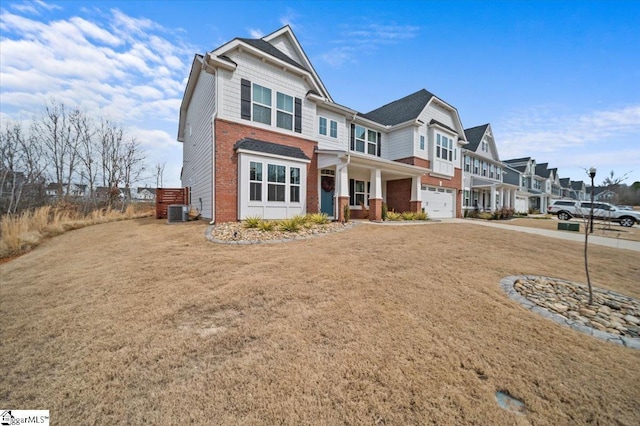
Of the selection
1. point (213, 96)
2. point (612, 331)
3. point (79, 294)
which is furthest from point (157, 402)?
point (213, 96)

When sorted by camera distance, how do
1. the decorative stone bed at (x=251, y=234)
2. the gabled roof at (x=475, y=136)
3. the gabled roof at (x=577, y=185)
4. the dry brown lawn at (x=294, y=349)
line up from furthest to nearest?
the gabled roof at (x=577, y=185) → the gabled roof at (x=475, y=136) → the decorative stone bed at (x=251, y=234) → the dry brown lawn at (x=294, y=349)

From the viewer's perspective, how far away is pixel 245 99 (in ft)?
34.8

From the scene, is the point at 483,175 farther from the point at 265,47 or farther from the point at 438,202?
the point at 265,47

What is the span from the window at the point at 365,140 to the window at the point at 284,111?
5.67m

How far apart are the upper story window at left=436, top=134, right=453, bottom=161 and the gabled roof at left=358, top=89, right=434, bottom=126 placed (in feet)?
9.40

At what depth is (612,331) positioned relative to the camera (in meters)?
3.41

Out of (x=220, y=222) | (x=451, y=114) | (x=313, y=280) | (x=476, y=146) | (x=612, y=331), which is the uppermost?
(x=451, y=114)

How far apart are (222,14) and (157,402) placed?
13054 mm

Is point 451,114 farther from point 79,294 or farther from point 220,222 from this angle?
point 79,294

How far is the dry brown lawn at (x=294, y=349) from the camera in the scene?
1.99 m

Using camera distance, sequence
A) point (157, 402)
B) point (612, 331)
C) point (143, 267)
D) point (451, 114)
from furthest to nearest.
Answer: point (451, 114) < point (143, 267) < point (612, 331) < point (157, 402)

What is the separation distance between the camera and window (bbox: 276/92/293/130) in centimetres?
1170

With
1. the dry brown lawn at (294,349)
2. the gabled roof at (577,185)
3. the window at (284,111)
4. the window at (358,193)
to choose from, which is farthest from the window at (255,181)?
the gabled roof at (577,185)

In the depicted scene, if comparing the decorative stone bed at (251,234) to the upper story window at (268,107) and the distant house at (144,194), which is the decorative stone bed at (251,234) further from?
the distant house at (144,194)
